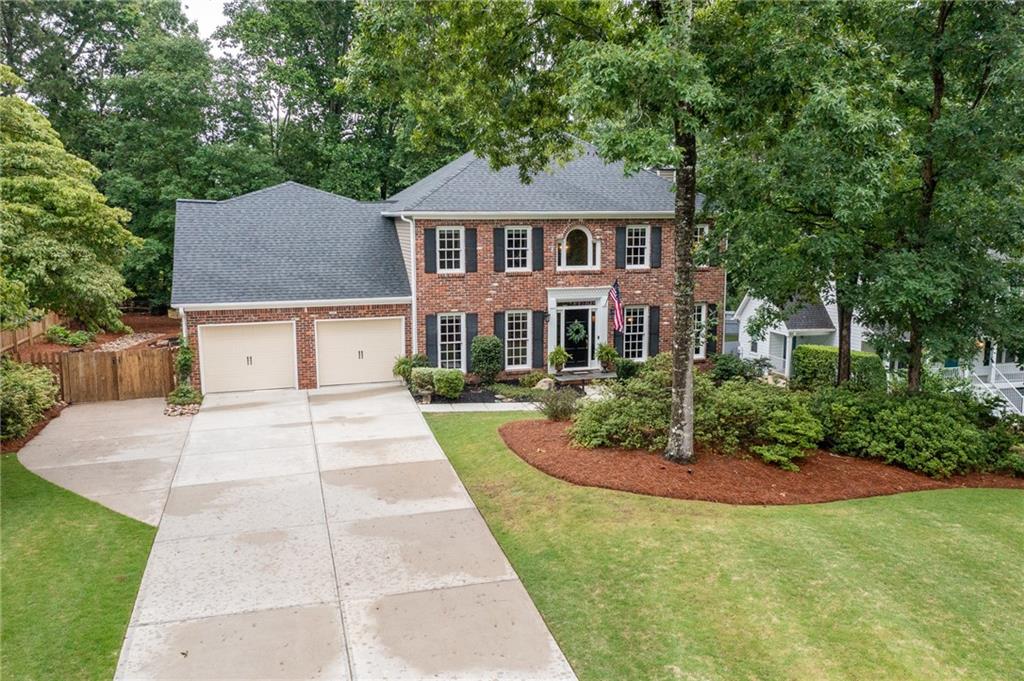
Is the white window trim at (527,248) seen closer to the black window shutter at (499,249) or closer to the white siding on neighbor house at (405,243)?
the black window shutter at (499,249)

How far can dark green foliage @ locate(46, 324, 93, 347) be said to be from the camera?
26578 mm

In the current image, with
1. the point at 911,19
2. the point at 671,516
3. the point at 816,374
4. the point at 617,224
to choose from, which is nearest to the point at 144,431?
the point at 671,516

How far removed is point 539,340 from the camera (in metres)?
20.9

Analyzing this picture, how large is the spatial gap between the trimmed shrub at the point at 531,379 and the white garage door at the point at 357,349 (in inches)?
141

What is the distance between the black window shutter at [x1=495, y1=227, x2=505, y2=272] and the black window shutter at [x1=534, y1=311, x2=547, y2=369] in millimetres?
1758

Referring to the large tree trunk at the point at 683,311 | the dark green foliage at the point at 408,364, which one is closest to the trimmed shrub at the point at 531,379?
the dark green foliage at the point at 408,364

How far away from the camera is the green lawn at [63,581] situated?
6344 mm

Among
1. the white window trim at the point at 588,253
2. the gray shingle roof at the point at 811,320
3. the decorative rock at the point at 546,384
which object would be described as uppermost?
the white window trim at the point at 588,253

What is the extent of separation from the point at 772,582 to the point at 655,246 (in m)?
15.3

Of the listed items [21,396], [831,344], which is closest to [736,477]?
[21,396]

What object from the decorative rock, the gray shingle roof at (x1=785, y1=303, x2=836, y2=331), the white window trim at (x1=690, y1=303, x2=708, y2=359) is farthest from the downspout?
the gray shingle roof at (x1=785, y1=303, x2=836, y2=331)

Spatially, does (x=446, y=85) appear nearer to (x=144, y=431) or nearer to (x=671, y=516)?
(x=671, y=516)

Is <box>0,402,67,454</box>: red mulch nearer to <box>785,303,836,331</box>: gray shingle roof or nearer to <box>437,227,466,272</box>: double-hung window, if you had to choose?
<box>437,227,466,272</box>: double-hung window

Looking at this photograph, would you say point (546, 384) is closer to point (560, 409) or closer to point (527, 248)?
point (527, 248)
